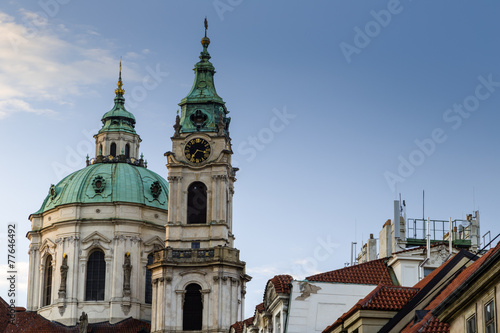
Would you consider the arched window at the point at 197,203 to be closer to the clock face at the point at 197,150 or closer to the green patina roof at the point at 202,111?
the clock face at the point at 197,150

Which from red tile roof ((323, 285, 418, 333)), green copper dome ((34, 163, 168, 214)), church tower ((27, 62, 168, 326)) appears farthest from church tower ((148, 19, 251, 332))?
red tile roof ((323, 285, 418, 333))

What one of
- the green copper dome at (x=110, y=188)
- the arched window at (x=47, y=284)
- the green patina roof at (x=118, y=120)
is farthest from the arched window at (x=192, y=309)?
the green patina roof at (x=118, y=120)

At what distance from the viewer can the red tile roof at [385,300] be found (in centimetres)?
3962

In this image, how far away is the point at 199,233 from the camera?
347ft

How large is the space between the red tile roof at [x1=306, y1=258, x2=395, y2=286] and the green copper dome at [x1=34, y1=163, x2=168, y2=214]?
7282cm

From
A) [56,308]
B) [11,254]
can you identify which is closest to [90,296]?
[56,308]

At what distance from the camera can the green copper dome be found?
404 ft

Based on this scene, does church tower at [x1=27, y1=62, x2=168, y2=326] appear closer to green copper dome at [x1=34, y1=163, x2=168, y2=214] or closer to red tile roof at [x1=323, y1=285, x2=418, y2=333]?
green copper dome at [x1=34, y1=163, x2=168, y2=214]

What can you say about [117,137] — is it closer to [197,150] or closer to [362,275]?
[197,150]

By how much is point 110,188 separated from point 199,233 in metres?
21.4

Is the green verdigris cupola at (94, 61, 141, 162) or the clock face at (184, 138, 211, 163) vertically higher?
the green verdigris cupola at (94, 61, 141, 162)

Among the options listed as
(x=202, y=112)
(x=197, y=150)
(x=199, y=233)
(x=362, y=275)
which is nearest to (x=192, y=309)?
(x=199, y=233)

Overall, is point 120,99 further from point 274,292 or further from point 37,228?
point 274,292

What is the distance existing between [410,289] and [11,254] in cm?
3635
